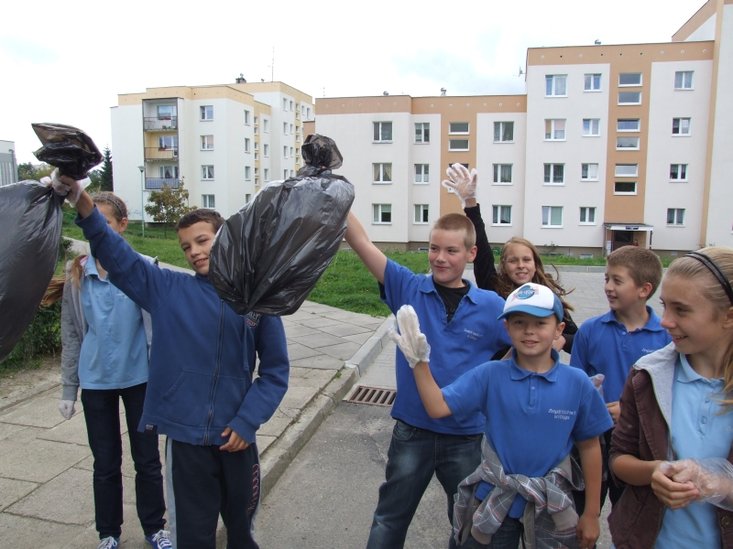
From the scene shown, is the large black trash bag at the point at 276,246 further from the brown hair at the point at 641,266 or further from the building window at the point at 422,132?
the building window at the point at 422,132

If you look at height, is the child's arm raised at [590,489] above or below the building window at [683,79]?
below

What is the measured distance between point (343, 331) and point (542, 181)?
98.8 feet

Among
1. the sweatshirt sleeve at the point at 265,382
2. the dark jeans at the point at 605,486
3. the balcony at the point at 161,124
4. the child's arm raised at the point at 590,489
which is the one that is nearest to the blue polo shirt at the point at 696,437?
the child's arm raised at the point at 590,489

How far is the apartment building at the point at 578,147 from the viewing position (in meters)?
32.9

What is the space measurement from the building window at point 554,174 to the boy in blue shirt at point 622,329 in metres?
34.8

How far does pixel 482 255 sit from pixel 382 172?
35.5m

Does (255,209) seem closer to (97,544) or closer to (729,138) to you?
(97,544)

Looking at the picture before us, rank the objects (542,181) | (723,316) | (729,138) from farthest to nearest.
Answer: (542,181) → (729,138) → (723,316)

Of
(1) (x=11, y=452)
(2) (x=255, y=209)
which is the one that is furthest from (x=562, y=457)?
(1) (x=11, y=452)

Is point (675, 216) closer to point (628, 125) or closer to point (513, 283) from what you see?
point (628, 125)

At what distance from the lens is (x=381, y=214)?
126 feet

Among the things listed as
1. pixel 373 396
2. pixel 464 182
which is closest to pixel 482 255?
pixel 464 182

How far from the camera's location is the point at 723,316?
Answer: 1.70 m

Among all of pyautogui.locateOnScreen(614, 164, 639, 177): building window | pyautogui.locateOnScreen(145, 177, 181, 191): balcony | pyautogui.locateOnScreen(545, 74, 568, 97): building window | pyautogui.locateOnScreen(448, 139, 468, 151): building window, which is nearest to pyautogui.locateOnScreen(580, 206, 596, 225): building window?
pyautogui.locateOnScreen(614, 164, 639, 177): building window
